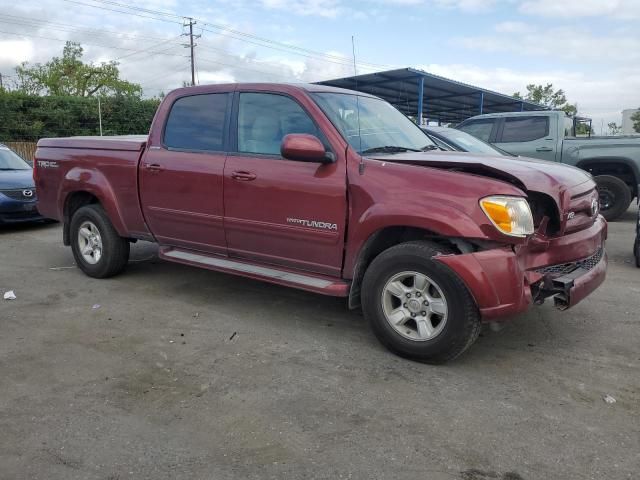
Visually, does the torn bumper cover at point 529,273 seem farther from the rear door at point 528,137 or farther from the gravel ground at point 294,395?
the rear door at point 528,137

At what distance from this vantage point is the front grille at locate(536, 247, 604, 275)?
3604mm

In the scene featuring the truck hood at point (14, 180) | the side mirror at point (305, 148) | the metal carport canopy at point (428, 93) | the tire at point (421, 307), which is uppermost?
the metal carport canopy at point (428, 93)

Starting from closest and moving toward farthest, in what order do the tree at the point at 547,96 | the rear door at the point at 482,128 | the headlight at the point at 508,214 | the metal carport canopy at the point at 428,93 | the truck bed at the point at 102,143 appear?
the headlight at the point at 508,214
the truck bed at the point at 102,143
the rear door at the point at 482,128
the metal carport canopy at the point at 428,93
the tree at the point at 547,96

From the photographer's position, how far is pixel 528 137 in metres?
9.87

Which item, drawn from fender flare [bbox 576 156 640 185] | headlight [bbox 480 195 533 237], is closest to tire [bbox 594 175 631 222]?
fender flare [bbox 576 156 640 185]

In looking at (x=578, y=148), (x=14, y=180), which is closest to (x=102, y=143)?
(x=14, y=180)

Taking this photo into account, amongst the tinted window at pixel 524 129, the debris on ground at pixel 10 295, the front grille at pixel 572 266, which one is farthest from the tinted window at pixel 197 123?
the tinted window at pixel 524 129

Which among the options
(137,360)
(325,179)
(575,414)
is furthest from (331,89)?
(575,414)

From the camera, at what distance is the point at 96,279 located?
226 inches

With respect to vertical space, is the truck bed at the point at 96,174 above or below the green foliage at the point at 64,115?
below

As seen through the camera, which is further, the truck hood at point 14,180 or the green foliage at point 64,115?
the green foliage at point 64,115

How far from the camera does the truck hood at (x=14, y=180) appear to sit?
873cm

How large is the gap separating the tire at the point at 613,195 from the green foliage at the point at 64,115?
19204 mm

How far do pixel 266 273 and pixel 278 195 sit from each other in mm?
639
